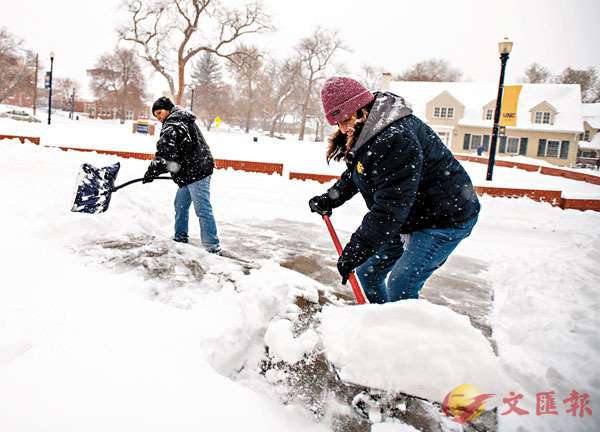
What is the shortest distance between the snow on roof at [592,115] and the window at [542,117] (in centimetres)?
1737

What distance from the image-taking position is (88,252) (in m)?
3.02

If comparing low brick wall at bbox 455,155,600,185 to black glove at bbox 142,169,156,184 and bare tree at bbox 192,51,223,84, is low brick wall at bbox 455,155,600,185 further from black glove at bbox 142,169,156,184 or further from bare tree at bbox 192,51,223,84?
bare tree at bbox 192,51,223,84

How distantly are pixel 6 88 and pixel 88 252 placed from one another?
210ft

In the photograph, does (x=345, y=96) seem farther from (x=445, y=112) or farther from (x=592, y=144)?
(x=592, y=144)

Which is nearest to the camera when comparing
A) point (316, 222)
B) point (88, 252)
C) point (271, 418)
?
point (271, 418)

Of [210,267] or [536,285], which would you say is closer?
[210,267]

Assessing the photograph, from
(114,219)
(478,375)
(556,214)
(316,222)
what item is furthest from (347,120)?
(556,214)

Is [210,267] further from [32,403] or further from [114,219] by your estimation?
[32,403]

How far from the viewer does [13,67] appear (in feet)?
163

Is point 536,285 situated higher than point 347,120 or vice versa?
point 347,120

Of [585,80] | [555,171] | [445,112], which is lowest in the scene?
[555,171]

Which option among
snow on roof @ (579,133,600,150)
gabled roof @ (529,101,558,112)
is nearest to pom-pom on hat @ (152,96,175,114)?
gabled roof @ (529,101,558,112)

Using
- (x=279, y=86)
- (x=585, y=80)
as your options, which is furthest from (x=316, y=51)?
(x=585, y=80)

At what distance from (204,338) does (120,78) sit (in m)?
60.2
